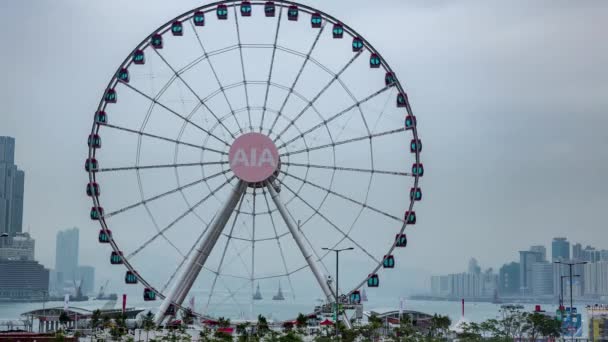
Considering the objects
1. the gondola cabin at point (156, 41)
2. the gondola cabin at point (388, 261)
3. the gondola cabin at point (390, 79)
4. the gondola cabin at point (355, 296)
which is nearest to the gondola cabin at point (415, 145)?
the gondola cabin at point (390, 79)

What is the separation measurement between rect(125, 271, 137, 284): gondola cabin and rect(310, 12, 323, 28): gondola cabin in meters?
17.4

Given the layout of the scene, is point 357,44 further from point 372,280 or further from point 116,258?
point 116,258

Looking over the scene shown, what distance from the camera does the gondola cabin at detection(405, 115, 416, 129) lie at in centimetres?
6181

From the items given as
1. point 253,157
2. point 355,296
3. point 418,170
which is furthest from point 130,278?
point 418,170

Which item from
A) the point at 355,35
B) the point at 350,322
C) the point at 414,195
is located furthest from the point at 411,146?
the point at 350,322

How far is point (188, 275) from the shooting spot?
2333 inches

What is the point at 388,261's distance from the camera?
59656 mm

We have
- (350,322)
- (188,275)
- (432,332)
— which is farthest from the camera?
(432,332)

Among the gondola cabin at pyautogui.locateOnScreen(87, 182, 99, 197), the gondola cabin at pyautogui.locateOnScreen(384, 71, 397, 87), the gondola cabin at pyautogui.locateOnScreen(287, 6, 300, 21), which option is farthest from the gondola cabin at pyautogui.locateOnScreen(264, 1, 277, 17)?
the gondola cabin at pyautogui.locateOnScreen(87, 182, 99, 197)

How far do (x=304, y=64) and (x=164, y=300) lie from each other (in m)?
15.5

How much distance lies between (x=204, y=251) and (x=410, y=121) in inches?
550

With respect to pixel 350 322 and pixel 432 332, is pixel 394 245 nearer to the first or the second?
pixel 350 322

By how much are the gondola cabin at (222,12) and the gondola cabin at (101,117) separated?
28.0 feet

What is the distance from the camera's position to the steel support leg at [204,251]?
193 feet
